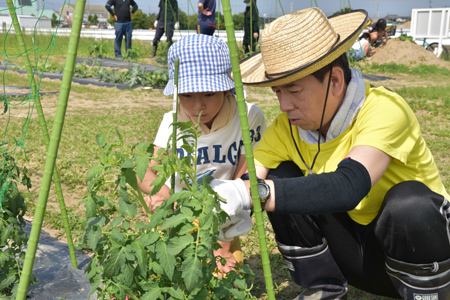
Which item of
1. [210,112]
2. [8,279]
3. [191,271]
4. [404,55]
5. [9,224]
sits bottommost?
[404,55]

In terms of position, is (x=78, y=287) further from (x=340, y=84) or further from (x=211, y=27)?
(x=211, y=27)

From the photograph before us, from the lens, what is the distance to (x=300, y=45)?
1413mm

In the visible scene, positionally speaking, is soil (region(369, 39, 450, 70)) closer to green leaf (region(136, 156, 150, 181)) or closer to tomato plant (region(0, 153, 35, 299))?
tomato plant (region(0, 153, 35, 299))

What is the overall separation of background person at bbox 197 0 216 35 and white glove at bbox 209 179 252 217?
7.41m

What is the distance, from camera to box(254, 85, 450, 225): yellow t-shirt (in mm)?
1385

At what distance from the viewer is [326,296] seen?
1671 mm

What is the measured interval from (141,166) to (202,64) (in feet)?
2.94

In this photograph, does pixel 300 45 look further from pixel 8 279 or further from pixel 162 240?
pixel 8 279

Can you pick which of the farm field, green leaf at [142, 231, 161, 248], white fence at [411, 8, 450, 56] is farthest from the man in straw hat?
white fence at [411, 8, 450, 56]

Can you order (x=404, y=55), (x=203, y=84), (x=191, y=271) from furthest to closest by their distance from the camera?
(x=404, y=55) → (x=203, y=84) → (x=191, y=271)

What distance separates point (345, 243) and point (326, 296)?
0.22 metres

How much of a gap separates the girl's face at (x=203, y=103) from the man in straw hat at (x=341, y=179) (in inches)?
9.3

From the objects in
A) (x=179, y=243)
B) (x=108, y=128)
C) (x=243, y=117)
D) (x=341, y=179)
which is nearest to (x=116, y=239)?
(x=179, y=243)

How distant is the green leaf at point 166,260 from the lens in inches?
41.3
